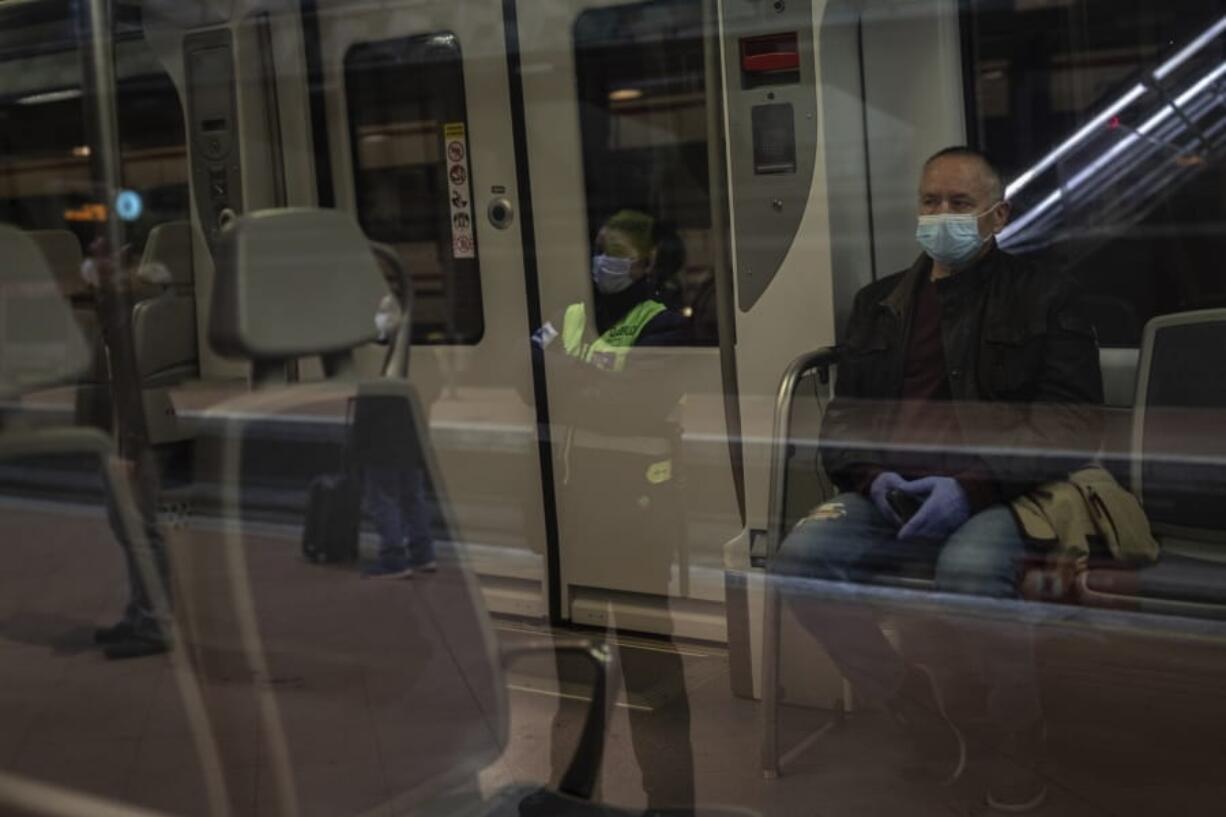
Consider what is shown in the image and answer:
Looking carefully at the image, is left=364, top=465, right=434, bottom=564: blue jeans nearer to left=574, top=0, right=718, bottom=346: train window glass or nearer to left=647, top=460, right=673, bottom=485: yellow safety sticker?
left=647, top=460, right=673, bottom=485: yellow safety sticker

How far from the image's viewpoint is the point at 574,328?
2.74m

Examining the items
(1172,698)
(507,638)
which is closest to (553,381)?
(507,638)

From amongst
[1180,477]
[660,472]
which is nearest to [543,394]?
[660,472]

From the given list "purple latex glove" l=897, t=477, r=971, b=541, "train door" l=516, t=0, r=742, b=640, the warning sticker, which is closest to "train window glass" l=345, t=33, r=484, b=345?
the warning sticker

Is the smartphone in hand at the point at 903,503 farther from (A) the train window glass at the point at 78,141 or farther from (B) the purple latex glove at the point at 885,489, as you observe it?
(A) the train window glass at the point at 78,141

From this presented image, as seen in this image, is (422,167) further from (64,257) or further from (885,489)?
(885,489)

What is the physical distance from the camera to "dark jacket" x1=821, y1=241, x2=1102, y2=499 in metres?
2.46

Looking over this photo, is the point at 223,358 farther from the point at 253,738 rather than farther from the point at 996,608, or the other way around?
the point at 996,608

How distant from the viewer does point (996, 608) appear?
2471 millimetres

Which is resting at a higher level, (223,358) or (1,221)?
(1,221)

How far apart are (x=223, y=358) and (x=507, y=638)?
0.53 m

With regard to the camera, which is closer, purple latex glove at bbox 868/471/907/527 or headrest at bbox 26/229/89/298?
headrest at bbox 26/229/89/298

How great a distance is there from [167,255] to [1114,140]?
1.95m

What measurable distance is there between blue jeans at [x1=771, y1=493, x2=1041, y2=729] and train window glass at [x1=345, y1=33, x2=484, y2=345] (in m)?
0.81
